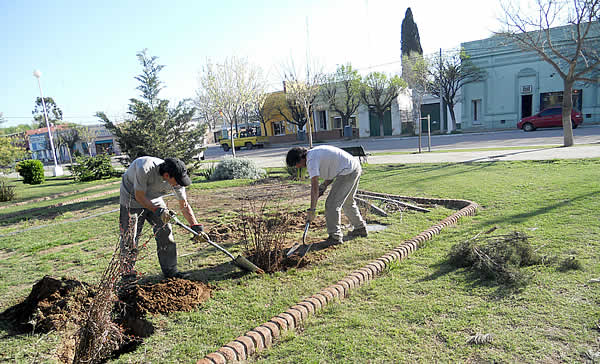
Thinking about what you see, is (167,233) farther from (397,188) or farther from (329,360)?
(397,188)

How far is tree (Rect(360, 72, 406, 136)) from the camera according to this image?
32500mm

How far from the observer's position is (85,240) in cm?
611

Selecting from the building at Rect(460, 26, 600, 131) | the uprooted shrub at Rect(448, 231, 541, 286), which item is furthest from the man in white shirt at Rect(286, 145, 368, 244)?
the building at Rect(460, 26, 600, 131)

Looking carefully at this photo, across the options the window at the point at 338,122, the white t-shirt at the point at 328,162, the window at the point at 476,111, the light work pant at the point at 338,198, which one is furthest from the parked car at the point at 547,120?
the white t-shirt at the point at 328,162

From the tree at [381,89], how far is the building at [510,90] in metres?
5.70

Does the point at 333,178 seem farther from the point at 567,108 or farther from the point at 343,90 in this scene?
the point at 343,90

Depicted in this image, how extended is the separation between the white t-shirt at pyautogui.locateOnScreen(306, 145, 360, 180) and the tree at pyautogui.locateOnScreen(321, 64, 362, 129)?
30354 mm

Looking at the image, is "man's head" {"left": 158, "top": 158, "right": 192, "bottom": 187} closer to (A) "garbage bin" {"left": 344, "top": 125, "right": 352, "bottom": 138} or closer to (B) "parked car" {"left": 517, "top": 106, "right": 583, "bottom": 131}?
(B) "parked car" {"left": 517, "top": 106, "right": 583, "bottom": 131}

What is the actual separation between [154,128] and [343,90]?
89.2 ft

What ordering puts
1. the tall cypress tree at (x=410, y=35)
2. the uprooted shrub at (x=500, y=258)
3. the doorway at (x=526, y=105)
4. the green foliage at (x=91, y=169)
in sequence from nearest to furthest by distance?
the uprooted shrub at (x=500, y=258) < the green foliage at (x=91, y=169) < the doorway at (x=526, y=105) < the tall cypress tree at (x=410, y=35)

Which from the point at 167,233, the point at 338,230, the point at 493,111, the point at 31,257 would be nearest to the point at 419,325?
the point at 338,230

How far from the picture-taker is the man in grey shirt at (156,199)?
3811 millimetres

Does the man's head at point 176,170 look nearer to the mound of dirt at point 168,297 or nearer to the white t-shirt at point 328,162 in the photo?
the mound of dirt at point 168,297

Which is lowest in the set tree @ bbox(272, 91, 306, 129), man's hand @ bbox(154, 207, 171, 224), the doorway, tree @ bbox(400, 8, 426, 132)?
man's hand @ bbox(154, 207, 171, 224)
